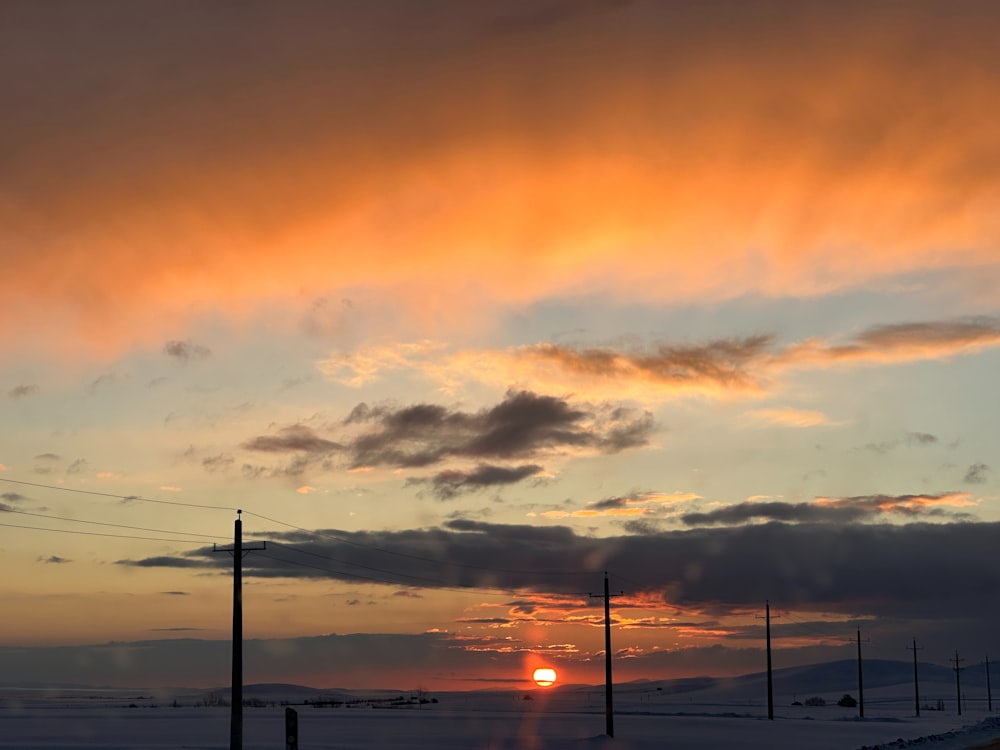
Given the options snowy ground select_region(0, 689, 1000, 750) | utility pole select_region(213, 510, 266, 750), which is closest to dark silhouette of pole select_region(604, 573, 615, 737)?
snowy ground select_region(0, 689, 1000, 750)

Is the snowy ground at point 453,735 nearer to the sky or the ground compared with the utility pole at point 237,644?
nearer to the ground

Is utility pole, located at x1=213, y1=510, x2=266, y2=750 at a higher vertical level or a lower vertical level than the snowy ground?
higher

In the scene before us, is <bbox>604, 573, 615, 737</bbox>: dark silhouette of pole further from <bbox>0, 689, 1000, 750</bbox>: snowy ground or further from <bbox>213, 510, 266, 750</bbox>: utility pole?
<bbox>213, 510, 266, 750</bbox>: utility pole

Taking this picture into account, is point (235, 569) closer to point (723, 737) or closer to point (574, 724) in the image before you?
point (723, 737)

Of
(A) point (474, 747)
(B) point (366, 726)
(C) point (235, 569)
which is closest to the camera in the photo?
(C) point (235, 569)

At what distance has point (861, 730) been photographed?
10019 centimetres

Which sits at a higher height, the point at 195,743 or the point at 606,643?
the point at 606,643

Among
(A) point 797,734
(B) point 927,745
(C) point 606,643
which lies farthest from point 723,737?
(B) point 927,745

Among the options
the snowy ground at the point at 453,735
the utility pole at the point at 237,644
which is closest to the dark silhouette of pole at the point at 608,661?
the snowy ground at the point at 453,735

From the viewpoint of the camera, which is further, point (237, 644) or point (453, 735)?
point (453, 735)

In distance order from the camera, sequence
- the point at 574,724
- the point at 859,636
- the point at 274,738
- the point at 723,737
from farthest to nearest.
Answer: the point at 859,636 → the point at 574,724 → the point at 723,737 → the point at 274,738

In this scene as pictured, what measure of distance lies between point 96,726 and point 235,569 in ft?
170

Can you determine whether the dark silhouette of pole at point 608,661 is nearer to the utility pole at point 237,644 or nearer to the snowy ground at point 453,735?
the snowy ground at point 453,735

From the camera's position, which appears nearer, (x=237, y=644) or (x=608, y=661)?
(x=237, y=644)
